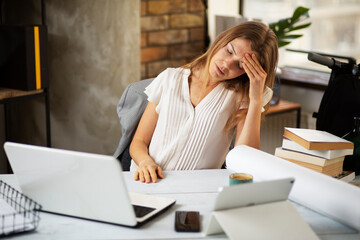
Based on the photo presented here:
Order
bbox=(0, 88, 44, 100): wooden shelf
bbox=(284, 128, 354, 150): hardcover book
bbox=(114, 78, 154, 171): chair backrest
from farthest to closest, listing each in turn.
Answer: bbox=(0, 88, 44, 100): wooden shelf → bbox=(114, 78, 154, 171): chair backrest → bbox=(284, 128, 354, 150): hardcover book

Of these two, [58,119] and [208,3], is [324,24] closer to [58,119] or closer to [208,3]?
[208,3]

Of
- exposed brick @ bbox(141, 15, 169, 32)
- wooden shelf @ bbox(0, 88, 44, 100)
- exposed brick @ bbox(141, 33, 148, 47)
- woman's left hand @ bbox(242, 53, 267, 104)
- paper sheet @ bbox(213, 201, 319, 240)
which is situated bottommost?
paper sheet @ bbox(213, 201, 319, 240)

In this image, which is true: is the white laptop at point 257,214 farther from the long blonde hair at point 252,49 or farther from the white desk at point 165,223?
the long blonde hair at point 252,49

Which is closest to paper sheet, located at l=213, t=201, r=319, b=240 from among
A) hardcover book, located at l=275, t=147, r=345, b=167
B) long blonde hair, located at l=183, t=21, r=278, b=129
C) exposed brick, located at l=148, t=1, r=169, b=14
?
hardcover book, located at l=275, t=147, r=345, b=167

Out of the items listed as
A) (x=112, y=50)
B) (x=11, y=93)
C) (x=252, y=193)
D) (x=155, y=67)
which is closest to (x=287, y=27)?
(x=155, y=67)

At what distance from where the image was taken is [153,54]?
9.40ft

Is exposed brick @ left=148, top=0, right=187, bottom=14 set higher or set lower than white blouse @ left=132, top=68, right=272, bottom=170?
higher

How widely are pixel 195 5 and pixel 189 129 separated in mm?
1554

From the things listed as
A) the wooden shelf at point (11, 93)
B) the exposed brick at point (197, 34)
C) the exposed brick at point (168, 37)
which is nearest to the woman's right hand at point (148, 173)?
the wooden shelf at point (11, 93)

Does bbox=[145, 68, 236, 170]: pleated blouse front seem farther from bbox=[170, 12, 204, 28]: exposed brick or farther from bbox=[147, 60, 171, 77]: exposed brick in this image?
bbox=[170, 12, 204, 28]: exposed brick

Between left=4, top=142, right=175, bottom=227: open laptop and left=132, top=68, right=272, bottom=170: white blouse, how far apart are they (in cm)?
56

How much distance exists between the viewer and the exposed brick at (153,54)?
2.81 meters

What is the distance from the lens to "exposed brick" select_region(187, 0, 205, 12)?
304cm

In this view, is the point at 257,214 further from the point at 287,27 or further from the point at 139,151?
the point at 287,27
